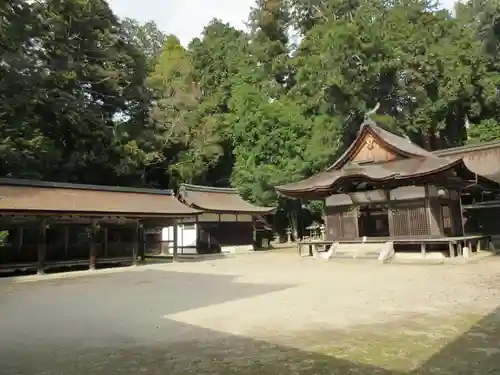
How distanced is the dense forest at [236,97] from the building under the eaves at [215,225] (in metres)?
3.66

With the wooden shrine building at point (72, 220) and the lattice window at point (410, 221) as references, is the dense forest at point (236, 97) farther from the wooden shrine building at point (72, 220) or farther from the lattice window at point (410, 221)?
the lattice window at point (410, 221)

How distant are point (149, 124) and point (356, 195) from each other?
A: 2061 centimetres

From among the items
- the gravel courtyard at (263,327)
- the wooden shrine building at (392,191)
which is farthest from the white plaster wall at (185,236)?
the gravel courtyard at (263,327)

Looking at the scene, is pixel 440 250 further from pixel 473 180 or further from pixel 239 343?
pixel 239 343

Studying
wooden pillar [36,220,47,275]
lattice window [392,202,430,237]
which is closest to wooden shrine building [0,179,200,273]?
wooden pillar [36,220,47,275]

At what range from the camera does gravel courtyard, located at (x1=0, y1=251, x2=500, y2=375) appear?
4.75 metres

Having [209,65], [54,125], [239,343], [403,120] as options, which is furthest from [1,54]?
[403,120]

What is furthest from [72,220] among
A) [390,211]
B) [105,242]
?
[390,211]

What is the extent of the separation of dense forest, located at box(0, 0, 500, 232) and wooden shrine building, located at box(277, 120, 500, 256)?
8123 mm

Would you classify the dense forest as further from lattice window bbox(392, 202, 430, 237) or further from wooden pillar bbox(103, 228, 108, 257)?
lattice window bbox(392, 202, 430, 237)

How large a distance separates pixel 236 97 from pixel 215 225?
14.4 meters

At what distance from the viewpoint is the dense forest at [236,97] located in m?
27.4

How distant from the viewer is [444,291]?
9.27 meters

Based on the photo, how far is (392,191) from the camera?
18844mm
